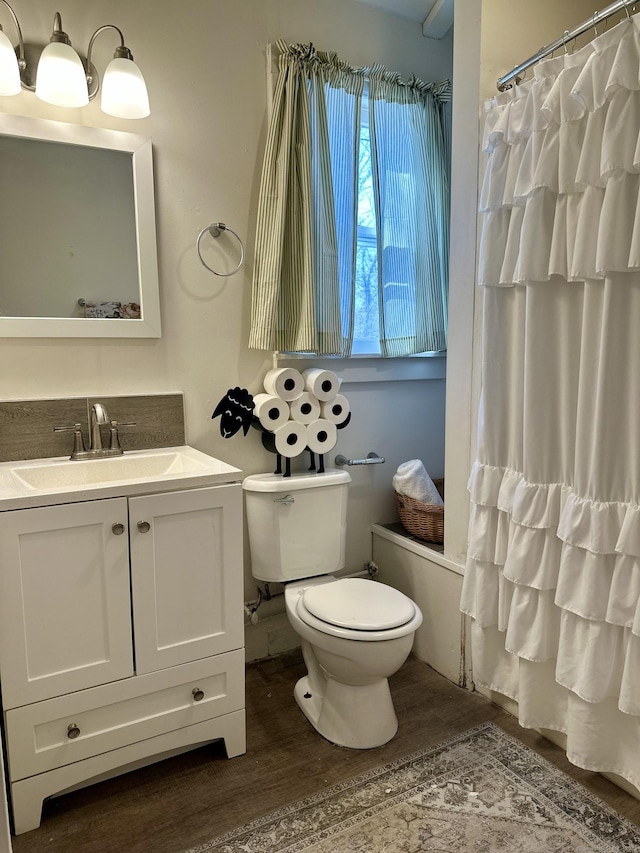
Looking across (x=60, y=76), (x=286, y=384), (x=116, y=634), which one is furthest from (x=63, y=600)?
(x=60, y=76)

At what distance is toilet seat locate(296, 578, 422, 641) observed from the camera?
1663 millimetres

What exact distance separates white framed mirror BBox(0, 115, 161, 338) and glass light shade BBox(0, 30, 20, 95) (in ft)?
0.30

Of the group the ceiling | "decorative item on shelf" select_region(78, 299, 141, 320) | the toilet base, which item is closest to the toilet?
the toilet base

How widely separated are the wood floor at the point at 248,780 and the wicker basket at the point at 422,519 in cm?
56

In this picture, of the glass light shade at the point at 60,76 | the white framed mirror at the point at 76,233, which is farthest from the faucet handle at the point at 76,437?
the glass light shade at the point at 60,76

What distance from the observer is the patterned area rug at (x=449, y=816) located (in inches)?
55.4

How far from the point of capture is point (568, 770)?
166 centimetres

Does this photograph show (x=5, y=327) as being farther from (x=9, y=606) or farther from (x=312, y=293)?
(x=312, y=293)

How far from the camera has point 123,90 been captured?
1.70 meters

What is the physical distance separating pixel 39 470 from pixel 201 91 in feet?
4.48

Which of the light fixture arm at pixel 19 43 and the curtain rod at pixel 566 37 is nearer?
the curtain rod at pixel 566 37

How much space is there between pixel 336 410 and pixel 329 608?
0.75 meters

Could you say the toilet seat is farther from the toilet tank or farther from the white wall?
the white wall

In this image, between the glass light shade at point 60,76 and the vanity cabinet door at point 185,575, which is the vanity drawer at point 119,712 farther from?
the glass light shade at point 60,76
